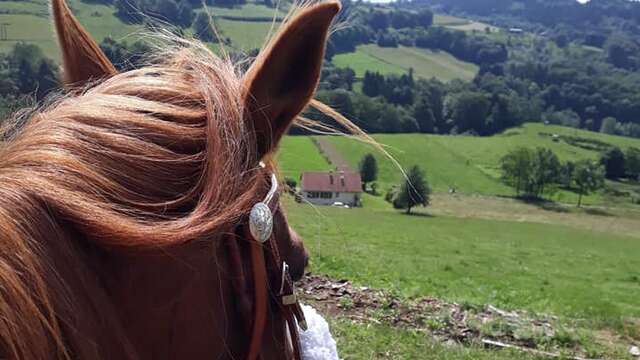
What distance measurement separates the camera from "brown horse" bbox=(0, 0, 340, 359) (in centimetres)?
81

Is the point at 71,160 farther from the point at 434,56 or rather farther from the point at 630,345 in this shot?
the point at 434,56

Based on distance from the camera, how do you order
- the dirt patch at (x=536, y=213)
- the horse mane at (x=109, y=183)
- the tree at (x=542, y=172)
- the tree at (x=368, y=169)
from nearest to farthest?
1. the horse mane at (x=109, y=183)
2. the dirt patch at (x=536, y=213)
3. the tree at (x=368, y=169)
4. the tree at (x=542, y=172)

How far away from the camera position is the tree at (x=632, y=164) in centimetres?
7525

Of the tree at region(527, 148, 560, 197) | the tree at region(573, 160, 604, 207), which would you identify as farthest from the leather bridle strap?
the tree at region(573, 160, 604, 207)

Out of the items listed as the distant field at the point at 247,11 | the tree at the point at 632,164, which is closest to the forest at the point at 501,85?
the distant field at the point at 247,11

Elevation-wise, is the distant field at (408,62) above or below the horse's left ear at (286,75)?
below

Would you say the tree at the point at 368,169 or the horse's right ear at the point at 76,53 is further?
the tree at the point at 368,169

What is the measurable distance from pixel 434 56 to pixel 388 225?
322ft

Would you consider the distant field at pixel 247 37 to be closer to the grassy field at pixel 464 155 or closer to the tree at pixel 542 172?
the grassy field at pixel 464 155

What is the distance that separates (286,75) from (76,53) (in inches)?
19.4

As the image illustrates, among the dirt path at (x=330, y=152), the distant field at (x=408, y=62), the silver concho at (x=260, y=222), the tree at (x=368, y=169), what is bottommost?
the tree at (x=368, y=169)

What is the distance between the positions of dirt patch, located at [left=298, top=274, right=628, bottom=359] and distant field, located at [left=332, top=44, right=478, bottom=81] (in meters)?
72.1

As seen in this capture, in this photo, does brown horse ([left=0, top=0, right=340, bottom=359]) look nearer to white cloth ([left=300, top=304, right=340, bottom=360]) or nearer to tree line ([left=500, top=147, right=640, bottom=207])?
white cloth ([left=300, top=304, right=340, bottom=360])

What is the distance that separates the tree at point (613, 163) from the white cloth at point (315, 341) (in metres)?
80.8
